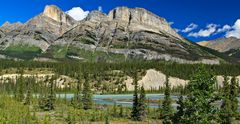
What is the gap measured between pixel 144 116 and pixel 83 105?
121 feet

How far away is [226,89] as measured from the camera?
11825 cm

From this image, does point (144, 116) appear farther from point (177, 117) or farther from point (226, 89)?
point (177, 117)

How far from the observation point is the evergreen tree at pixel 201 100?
126 ft

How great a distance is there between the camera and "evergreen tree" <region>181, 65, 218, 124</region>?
38.3m

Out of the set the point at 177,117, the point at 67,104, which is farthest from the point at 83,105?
the point at 177,117

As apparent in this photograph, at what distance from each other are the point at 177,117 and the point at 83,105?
351 ft

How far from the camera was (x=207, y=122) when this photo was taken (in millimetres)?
37781

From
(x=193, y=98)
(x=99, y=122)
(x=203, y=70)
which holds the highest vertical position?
(x=203, y=70)

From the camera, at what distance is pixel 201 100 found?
1513 inches

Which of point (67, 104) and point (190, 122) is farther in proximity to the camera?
point (67, 104)

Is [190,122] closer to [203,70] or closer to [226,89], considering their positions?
[203,70]

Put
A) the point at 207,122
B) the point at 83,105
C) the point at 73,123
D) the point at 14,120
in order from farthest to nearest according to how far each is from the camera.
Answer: the point at 83,105 < the point at 73,123 < the point at 14,120 < the point at 207,122

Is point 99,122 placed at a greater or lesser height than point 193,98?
lesser

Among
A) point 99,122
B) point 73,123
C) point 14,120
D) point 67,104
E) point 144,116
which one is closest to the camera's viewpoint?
point 14,120
